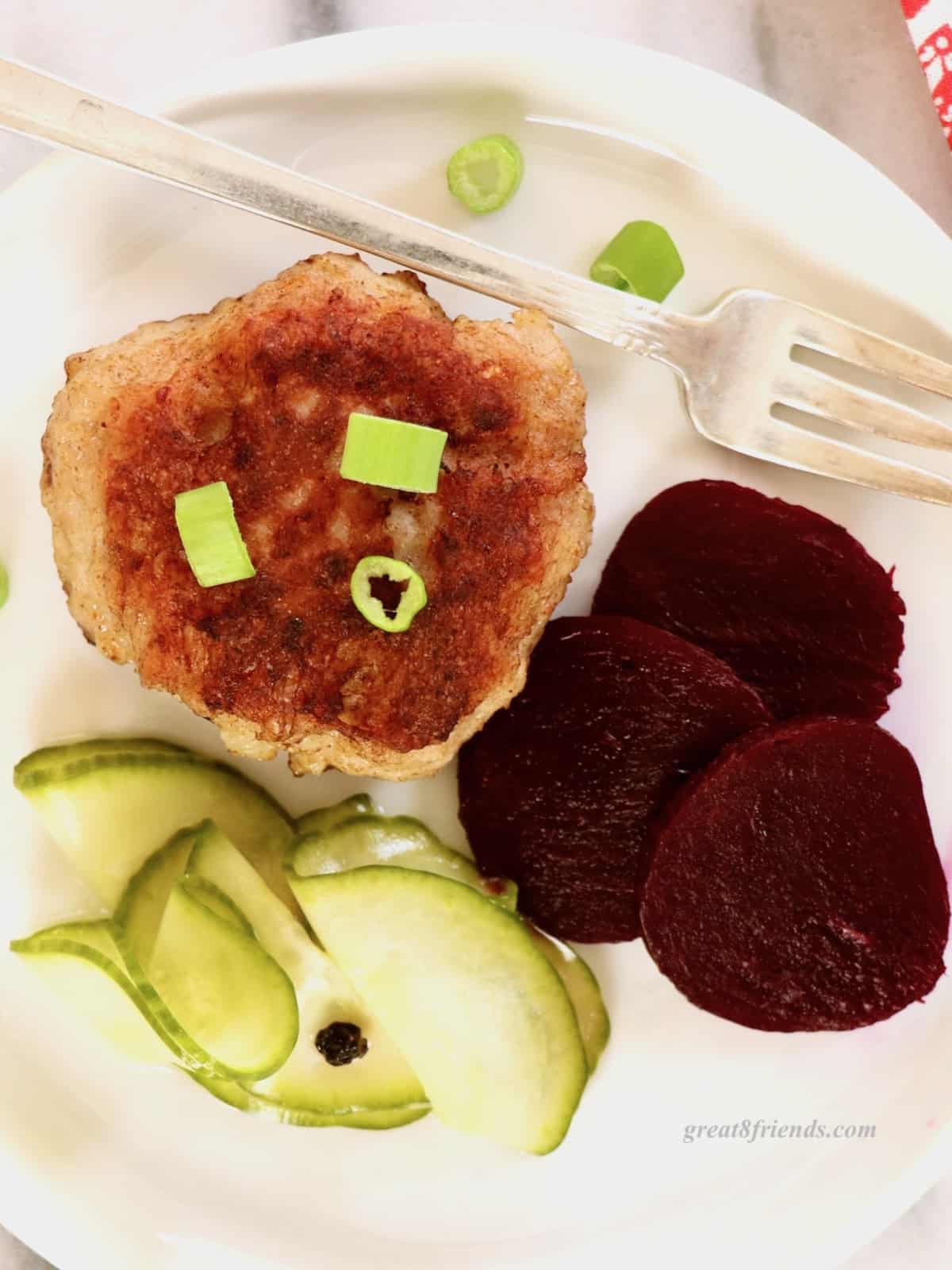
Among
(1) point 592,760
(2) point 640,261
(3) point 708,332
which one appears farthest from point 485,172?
(1) point 592,760

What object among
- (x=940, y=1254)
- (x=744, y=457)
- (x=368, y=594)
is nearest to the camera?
(x=368, y=594)

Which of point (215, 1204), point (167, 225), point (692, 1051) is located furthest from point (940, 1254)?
point (167, 225)

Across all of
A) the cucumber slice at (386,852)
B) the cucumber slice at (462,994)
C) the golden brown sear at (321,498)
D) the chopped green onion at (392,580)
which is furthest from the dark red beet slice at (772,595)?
the cucumber slice at (462,994)

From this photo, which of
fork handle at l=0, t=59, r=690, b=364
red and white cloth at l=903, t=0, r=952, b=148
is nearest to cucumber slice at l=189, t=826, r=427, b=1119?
fork handle at l=0, t=59, r=690, b=364

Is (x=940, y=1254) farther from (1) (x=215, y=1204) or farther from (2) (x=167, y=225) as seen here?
(2) (x=167, y=225)

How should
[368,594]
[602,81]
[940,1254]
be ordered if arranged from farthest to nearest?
1. [940,1254]
2. [602,81]
3. [368,594]

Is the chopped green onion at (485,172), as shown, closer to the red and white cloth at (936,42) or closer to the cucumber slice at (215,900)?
the red and white cloth at (936,42)

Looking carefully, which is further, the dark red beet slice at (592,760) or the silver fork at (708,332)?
the dark red beet slice at (592,760)
